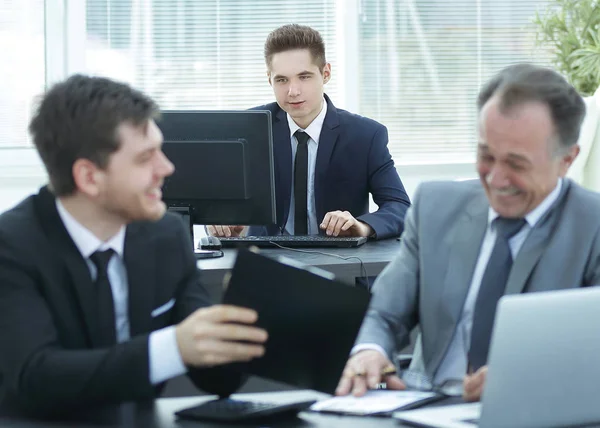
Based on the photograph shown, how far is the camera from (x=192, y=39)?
5141 millimetres

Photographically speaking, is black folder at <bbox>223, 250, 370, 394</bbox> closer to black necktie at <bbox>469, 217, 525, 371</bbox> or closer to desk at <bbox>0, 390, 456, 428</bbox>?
desk at <bbox>0, 390, 456, 428</bbox>

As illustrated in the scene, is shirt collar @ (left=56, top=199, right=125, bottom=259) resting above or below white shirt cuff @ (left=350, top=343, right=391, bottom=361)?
above

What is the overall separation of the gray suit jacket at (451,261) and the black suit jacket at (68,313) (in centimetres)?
42

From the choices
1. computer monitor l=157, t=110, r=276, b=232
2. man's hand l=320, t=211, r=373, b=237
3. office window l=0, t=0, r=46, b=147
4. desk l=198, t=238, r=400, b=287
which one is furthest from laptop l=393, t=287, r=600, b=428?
office window l=0, t=0, r=46, b=147

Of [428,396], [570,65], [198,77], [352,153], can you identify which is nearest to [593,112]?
[570,65]

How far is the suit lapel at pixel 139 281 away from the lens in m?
1.73

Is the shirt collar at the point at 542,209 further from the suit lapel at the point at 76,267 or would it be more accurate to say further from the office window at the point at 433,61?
the office window at the point at 433,61

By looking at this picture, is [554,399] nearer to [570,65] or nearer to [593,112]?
[593,112]

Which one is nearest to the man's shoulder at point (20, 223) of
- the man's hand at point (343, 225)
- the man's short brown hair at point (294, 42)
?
the man's hand at point (343, 225)

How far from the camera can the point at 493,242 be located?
190 cm

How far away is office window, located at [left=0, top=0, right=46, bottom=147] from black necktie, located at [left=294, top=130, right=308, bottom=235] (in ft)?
6.72

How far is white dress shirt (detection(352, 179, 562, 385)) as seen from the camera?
185 cm

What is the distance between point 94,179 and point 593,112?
297 cm

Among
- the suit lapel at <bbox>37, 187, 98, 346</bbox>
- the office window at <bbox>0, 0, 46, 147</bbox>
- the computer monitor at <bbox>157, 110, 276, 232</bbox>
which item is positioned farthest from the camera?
the office window at <bbox>0, 0, 46, 147</bbox>
